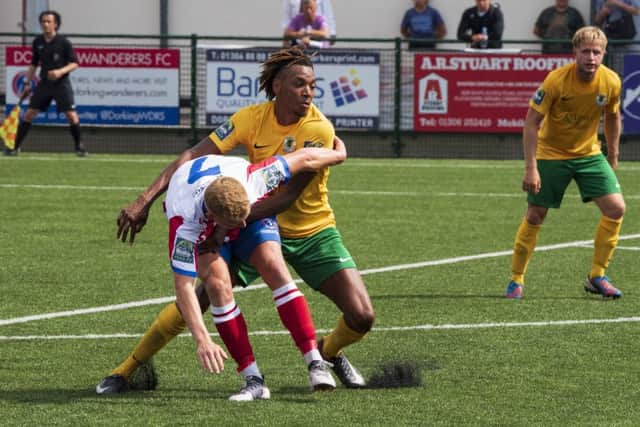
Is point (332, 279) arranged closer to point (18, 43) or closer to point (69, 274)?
point (69, 274)

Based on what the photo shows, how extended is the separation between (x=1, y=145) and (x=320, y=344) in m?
16.1

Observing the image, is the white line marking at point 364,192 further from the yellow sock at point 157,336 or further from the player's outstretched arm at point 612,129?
the yellow sock at point 157,336

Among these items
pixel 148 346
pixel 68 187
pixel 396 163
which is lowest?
pixel 396 163

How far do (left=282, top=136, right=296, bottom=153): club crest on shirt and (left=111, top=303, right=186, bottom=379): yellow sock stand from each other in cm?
93

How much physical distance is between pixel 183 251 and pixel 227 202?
398 millimetres

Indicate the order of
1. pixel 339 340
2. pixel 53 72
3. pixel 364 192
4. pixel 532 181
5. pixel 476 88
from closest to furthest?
pixel 339 340, pixel 532 181, pixel 364 192, pixel 53 72, pixel 476 88

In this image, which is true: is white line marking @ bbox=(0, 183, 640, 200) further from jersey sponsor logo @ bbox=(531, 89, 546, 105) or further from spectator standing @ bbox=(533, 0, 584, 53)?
jersey sponsor logo @ bbox=(531, 89, 546, 105)

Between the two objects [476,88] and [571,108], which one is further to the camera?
[476,88]

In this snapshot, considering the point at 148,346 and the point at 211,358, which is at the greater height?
the point at 211,358

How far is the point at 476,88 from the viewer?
21453 mm

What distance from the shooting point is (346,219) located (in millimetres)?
14906

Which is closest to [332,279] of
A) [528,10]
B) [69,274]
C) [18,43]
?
[69,274]

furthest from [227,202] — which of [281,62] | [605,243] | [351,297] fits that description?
[605,243]

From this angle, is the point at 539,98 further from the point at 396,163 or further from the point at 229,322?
the point at 396,163
